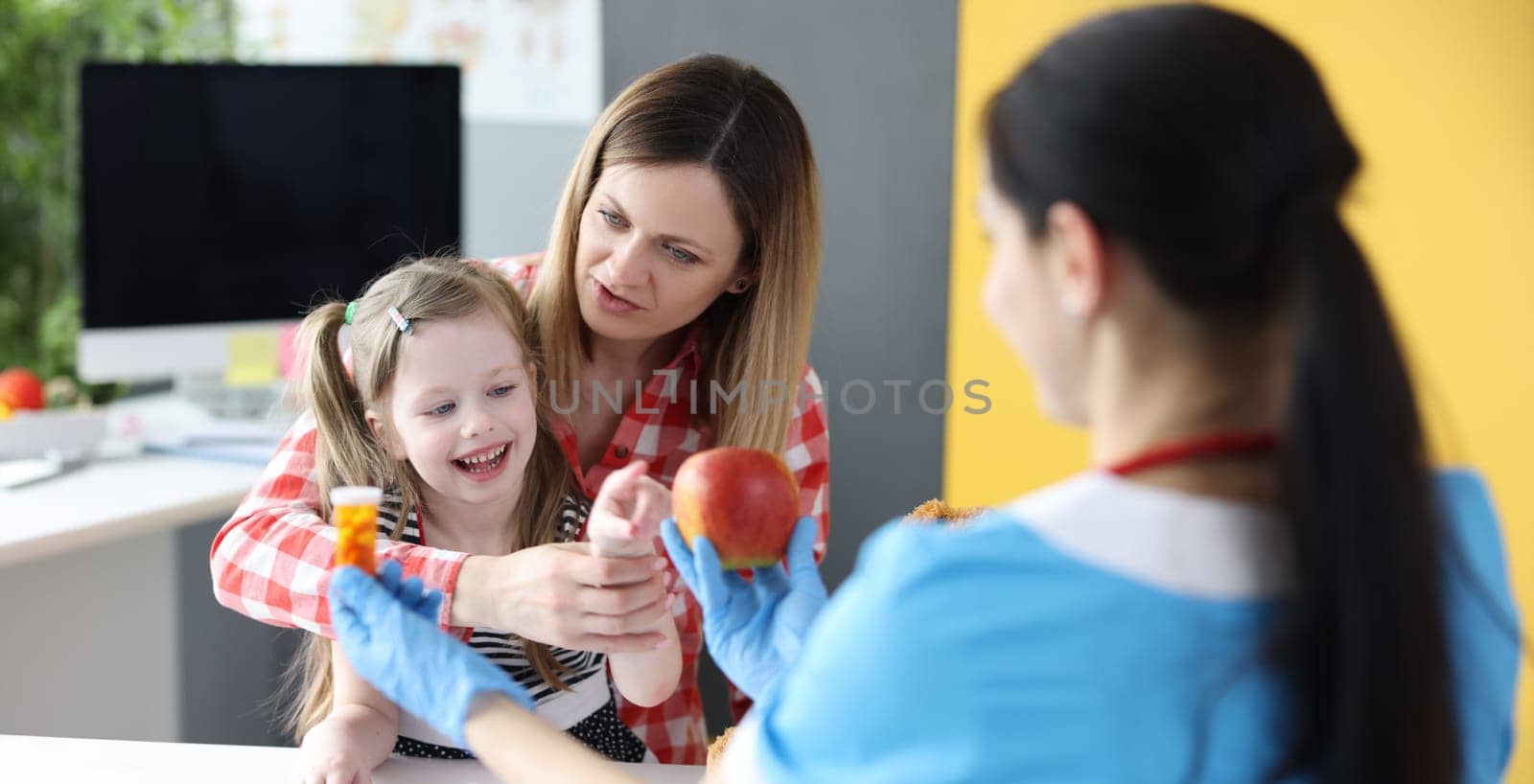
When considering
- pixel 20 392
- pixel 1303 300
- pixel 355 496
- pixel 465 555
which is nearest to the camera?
pixel 1303 300

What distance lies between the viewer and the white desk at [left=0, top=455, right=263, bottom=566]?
160 cm

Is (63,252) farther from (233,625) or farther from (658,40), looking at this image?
(658,40)

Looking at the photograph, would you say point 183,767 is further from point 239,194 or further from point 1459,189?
point 1459,189

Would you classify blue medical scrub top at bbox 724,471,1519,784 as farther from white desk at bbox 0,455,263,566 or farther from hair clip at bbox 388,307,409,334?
white desk at bbox 0,455,263,566

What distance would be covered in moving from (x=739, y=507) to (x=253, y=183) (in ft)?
5.01

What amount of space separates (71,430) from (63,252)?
3.71 ft

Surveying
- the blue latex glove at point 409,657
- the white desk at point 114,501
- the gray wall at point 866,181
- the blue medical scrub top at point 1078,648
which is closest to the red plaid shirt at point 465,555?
the blue latex glove at point 409,657

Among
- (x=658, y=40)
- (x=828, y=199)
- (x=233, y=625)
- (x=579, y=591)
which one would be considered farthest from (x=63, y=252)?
(x=579, y=591)

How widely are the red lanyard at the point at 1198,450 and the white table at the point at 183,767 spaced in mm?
548

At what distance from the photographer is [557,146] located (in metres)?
2.91

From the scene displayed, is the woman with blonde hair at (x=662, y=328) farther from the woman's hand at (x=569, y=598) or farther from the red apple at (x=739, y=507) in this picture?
the red apple at (x=739, y=507)

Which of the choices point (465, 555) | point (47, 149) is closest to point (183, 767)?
point (465, 555)

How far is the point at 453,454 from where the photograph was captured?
128cm

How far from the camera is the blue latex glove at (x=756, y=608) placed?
939mm
